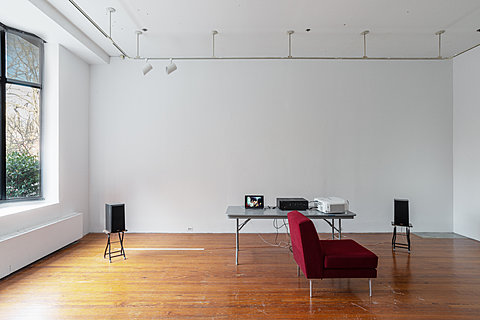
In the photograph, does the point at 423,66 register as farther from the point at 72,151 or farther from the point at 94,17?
the point at 72,151

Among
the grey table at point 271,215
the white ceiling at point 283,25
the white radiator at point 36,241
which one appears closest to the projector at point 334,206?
A: the grey table at point 271,215

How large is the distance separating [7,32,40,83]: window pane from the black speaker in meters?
2.46

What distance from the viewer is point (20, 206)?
4480 mm

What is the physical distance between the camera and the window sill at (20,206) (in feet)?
13.3

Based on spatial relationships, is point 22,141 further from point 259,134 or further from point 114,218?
point 259,134

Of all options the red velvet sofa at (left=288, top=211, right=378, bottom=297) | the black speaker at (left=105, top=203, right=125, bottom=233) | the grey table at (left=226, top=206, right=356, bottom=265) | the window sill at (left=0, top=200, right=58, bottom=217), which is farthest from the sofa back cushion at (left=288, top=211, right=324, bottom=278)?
the window sill at (left=0, top=200, right=58, bottom=217)

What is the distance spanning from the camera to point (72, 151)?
213 inches

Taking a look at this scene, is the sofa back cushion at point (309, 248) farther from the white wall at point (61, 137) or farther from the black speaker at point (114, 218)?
the white wall at point (61, 137)

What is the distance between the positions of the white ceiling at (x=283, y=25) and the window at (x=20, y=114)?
0.92 m

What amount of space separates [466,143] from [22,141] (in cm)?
776

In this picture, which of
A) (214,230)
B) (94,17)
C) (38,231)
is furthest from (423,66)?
(38,231)

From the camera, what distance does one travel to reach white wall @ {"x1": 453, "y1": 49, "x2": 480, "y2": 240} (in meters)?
5.43

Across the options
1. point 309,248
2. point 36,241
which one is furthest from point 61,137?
point 309,248

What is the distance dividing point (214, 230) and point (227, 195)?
746 mm
